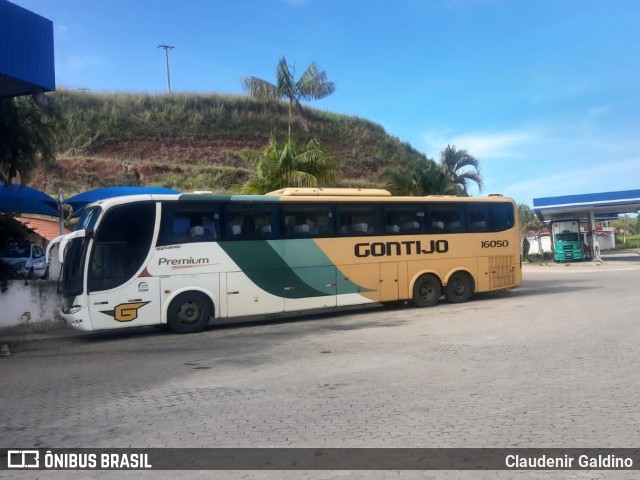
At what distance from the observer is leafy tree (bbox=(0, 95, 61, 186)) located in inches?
602

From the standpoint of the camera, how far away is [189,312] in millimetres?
13297

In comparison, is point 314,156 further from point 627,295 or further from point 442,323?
point 627,295

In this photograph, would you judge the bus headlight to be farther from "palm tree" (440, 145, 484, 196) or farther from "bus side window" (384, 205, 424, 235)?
"palm tree" (440, 145, 484, 196)

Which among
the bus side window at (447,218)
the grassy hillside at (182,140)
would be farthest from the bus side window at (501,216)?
the grassy hillside at (182,140)

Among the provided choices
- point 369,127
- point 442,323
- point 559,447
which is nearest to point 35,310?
point 442,323

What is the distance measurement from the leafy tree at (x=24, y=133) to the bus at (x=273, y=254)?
14.6 ft

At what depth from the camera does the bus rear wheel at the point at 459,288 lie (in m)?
17.0

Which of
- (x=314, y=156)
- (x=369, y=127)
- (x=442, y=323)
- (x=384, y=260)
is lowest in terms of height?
(x=442, y=323)

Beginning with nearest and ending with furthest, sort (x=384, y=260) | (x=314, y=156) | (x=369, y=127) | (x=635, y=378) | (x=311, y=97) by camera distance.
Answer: (x=635, y=378) → (x=384, y=260) → (x=314, y=156) → (x=311, y=97) → (x=369, y=127)

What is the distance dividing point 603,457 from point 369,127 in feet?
168

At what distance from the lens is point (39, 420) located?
6.20m

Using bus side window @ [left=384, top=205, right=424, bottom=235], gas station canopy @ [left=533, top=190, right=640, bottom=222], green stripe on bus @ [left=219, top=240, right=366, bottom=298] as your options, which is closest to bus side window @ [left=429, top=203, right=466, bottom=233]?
bus side window @ [left=384, top=205, right=424, bottom=235]

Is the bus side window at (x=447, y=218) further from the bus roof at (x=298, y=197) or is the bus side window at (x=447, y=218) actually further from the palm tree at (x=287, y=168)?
the palm tree at (x=287, y=168)

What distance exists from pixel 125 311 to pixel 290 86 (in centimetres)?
1677
